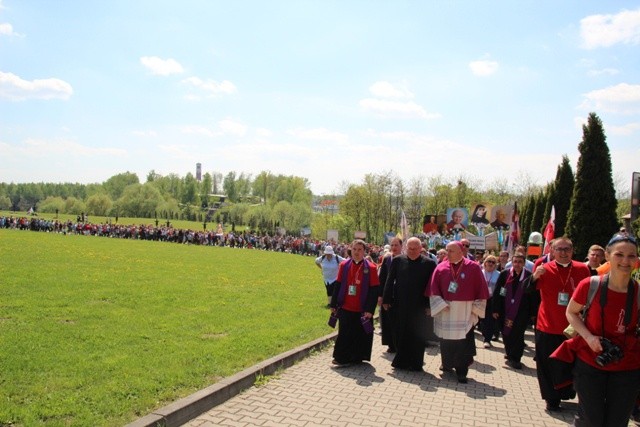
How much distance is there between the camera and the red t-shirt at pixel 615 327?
400 cm

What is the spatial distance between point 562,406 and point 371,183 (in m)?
62.6

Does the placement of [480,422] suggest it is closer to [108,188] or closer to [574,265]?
[574,265]

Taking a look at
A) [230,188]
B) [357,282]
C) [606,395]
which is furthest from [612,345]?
[230,188]

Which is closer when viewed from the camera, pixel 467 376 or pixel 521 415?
pixel 521 415

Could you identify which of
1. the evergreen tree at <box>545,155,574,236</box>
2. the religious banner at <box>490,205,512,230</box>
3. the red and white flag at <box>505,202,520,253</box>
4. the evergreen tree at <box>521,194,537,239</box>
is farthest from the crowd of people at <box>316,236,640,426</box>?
the evergreen tree at <box>521,194,537,239</box>

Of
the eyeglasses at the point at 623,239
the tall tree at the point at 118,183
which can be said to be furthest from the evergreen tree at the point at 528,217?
the tall tree at the point at 118,183

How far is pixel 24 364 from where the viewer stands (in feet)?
20.7

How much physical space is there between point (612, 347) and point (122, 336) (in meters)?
7.18

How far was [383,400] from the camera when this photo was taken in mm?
6418

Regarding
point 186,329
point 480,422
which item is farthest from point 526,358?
point 186,329

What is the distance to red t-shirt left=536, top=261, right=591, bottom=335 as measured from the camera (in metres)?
6.38

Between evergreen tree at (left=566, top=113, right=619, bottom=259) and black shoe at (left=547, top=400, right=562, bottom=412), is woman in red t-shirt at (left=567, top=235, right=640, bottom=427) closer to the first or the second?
black shoe at (left=547, top=400, right=562, bottom=412)

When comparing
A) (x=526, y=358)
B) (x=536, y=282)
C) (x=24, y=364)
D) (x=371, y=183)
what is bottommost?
(x=526, y=358)

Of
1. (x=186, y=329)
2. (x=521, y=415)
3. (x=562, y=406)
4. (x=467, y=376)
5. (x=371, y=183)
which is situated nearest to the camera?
(x=521, y=415)
